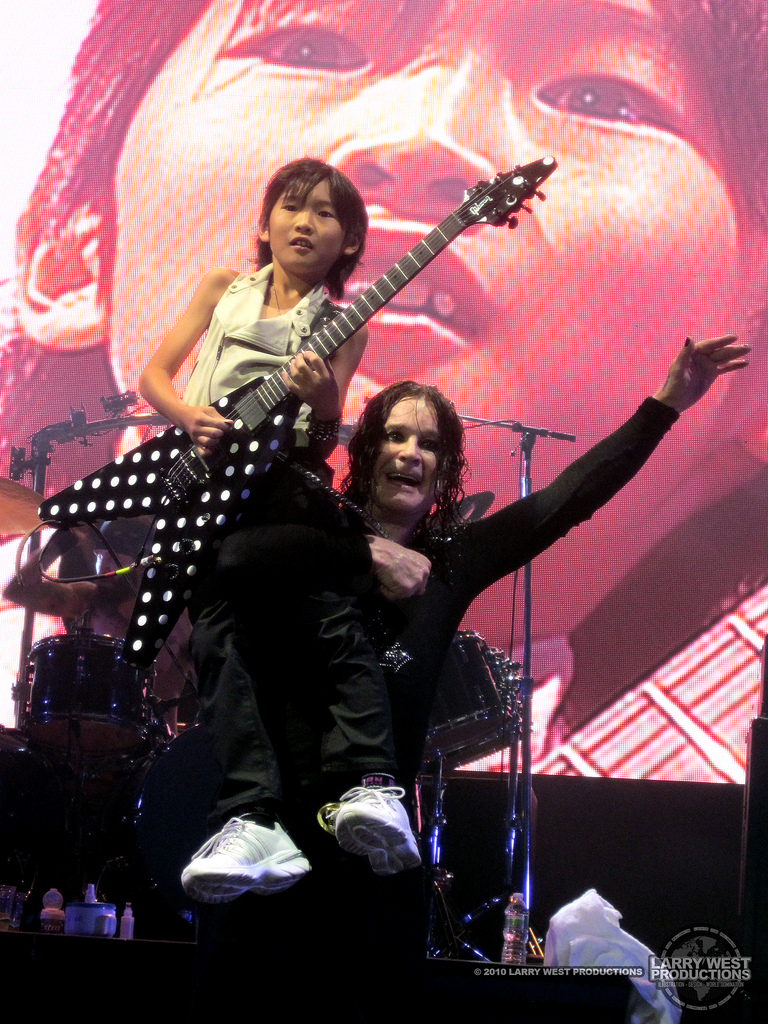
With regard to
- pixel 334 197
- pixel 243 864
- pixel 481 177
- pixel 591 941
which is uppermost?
pixel 481 177

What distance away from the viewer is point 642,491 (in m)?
4.60

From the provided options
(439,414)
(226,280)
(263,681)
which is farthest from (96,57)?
(263,681)

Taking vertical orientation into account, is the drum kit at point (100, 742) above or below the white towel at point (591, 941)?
above

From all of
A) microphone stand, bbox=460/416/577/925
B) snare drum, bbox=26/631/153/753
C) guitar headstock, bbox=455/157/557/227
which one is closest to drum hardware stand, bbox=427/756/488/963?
microphone stand, bbox=460/416/577/925

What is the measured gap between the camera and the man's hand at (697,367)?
7.25 feet

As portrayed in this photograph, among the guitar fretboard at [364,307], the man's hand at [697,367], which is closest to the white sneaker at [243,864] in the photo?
the guitar fretboard at [364,307]

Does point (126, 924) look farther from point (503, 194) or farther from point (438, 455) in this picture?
point (503, 194)

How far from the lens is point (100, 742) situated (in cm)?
431

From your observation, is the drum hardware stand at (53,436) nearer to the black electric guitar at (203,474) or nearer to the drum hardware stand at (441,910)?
the drum hardware stand at (441,910)

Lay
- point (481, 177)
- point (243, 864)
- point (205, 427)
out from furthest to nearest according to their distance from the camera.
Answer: point (481, 177) < point (205, 427) < point (243, 864)

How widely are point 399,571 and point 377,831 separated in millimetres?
538

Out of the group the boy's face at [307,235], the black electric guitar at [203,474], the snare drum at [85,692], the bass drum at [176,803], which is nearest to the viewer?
the black electric guitar at [203,474]

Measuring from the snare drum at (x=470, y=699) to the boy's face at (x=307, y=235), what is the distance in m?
1.82

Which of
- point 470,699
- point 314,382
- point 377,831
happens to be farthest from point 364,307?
point 470,699
